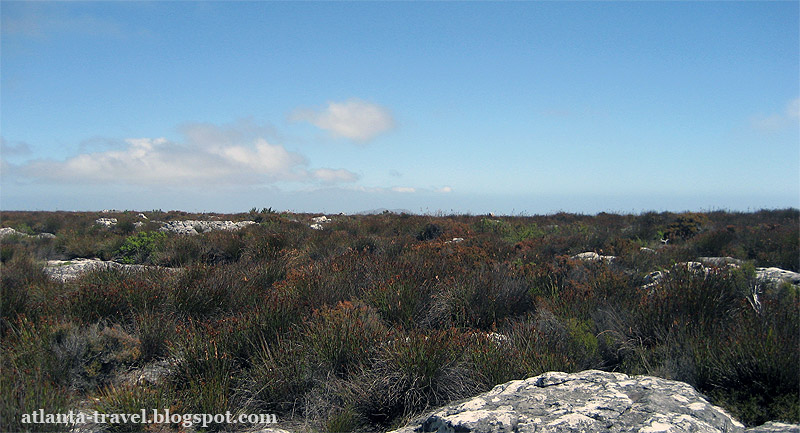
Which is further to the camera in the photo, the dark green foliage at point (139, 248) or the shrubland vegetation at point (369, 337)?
the dark green foliage at point (139, 248)

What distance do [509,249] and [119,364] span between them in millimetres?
7354

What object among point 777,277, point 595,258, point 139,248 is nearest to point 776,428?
point 777,277

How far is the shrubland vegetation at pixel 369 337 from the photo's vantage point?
10.7ft

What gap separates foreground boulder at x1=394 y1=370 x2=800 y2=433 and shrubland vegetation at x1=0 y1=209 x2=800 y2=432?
0.41m

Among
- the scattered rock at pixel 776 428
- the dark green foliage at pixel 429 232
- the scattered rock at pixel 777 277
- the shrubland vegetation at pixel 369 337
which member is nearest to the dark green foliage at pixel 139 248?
the shrubland vegetation at pixel 369 337

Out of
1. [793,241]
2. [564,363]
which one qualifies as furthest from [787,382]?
[793,241]

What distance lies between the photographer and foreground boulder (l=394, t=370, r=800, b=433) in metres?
2.56

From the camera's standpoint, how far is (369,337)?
13.2ft

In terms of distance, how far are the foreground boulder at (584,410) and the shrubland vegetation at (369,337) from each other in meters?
0.41

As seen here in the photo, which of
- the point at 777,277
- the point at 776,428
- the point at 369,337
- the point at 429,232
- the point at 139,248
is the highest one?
the point at 429,232

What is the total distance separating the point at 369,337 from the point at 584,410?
6.53ft

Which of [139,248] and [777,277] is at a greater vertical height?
[139,248]

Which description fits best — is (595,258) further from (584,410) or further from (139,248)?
(139,248)

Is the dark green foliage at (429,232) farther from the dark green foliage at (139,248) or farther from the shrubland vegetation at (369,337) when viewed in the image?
the dark green foliage at (139,248)
